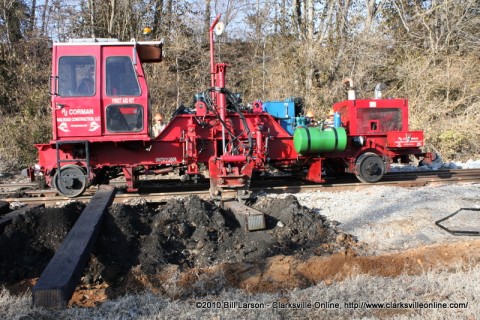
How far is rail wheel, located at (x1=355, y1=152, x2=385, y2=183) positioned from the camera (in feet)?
29.3

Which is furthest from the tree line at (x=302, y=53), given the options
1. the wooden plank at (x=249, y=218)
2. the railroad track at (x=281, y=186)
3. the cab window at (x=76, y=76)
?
the wooden plank at (x=249, y=218)

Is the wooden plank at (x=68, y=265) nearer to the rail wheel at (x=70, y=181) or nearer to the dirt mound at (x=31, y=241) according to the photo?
the dirt mound at (x=31, y=241)

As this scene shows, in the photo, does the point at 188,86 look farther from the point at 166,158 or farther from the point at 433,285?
the point at 433,285

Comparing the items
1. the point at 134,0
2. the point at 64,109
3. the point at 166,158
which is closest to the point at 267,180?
the point at 166,158

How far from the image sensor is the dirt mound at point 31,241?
4582mm

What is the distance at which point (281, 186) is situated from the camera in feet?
29.0

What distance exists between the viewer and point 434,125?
15.4 metres

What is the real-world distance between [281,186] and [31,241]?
16.8ft

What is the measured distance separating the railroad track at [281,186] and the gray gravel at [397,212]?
45 centimetres

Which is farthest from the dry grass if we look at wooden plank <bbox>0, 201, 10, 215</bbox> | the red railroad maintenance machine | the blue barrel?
the blue barrel

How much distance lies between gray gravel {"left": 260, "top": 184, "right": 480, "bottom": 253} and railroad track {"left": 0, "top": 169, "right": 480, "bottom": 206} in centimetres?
45

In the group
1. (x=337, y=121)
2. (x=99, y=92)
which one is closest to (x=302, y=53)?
(x=337, y=121)

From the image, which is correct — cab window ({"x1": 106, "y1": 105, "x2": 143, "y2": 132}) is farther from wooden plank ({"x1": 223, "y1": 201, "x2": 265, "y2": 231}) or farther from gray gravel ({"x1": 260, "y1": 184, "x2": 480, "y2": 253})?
gray gravel ({"x1": 260, "y1": 184, "x2": 480, "y2": 253})

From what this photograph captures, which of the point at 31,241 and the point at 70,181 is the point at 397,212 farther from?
the point at 70,181
